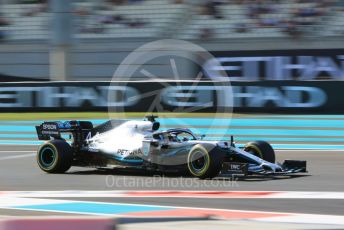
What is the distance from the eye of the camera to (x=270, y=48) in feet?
71.0

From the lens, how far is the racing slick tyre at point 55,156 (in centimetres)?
949

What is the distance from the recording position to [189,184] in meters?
8.34

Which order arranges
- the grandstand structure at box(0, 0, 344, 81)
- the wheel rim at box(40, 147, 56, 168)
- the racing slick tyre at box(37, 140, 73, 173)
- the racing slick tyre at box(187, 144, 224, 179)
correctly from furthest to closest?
the grandstand structure at box(0, 0, 344, 81), the wheel rim at box(40, 147, 56, 168), the racing slick tyre at box(37, 140, 73, 173), the racing slick tyre at box(187, 144, 224, 179)

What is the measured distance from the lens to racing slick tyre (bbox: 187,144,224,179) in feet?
27.0

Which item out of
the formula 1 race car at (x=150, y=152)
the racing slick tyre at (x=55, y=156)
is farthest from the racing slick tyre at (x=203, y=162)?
the racing slick tyre at (x=55, y=156)

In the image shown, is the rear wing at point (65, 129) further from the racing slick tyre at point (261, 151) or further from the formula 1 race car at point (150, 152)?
the racing slick tyre at point (261, 151)

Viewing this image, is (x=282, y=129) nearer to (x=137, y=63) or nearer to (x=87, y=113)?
(x=87, y=113)

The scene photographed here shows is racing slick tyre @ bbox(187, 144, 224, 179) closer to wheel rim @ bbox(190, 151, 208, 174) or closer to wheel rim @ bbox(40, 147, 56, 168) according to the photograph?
wheel rim @ bbox(190, 151, 208, 174)

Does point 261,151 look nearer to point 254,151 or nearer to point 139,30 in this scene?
point 254,151

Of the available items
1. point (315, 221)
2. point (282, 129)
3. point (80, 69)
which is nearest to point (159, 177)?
point (315, 221)

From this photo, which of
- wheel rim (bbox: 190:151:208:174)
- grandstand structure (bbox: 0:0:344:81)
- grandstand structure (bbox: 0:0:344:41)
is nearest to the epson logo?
wheel rim (bbox: 190:151:208:174)

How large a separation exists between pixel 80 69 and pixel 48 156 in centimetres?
1421

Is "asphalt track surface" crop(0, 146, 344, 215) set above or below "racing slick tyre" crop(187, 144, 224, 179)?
below

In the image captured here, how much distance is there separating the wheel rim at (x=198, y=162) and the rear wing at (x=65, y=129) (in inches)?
79.1
